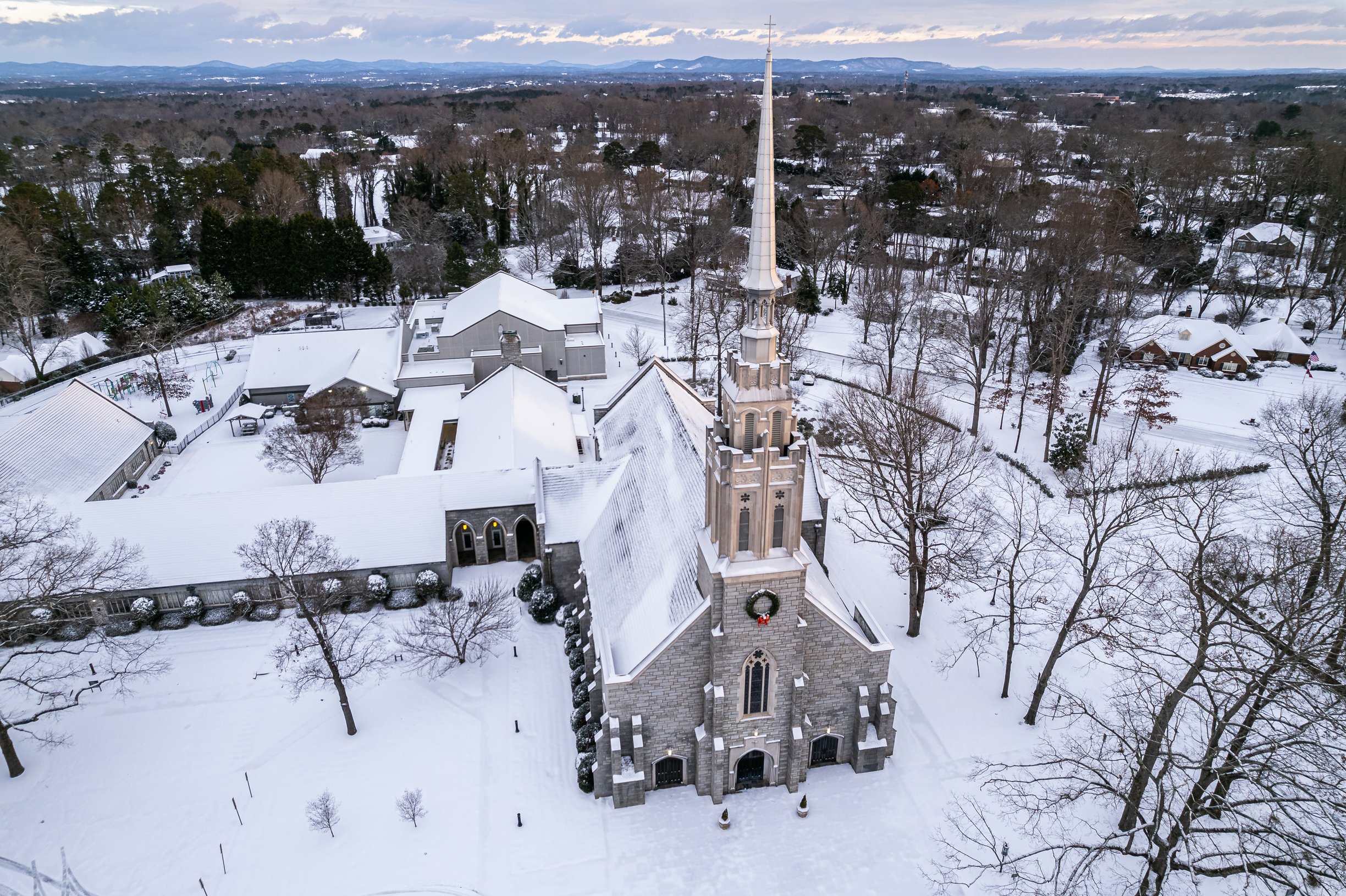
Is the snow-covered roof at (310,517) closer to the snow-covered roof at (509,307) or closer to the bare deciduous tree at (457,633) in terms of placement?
the bare deciduous tree at (457,633)

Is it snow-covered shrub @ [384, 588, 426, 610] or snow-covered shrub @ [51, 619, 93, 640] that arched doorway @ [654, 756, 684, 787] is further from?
snow-covered shrub @ [51, 619, 93, 640]

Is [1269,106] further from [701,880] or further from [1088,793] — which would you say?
[701,880]

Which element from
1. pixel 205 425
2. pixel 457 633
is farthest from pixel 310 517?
pixel 205 425

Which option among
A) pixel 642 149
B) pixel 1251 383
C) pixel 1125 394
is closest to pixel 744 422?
pixel 1125 394

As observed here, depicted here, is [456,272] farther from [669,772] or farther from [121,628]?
[669,772]

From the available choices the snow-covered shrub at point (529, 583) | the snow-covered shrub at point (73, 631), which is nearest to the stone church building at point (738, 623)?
the snow-covered shrub at point (529, 583)

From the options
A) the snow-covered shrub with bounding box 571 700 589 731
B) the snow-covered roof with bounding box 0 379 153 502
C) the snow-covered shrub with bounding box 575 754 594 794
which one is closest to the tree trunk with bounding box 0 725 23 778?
the snow-covered roof with bounding box 0 379 153 502
